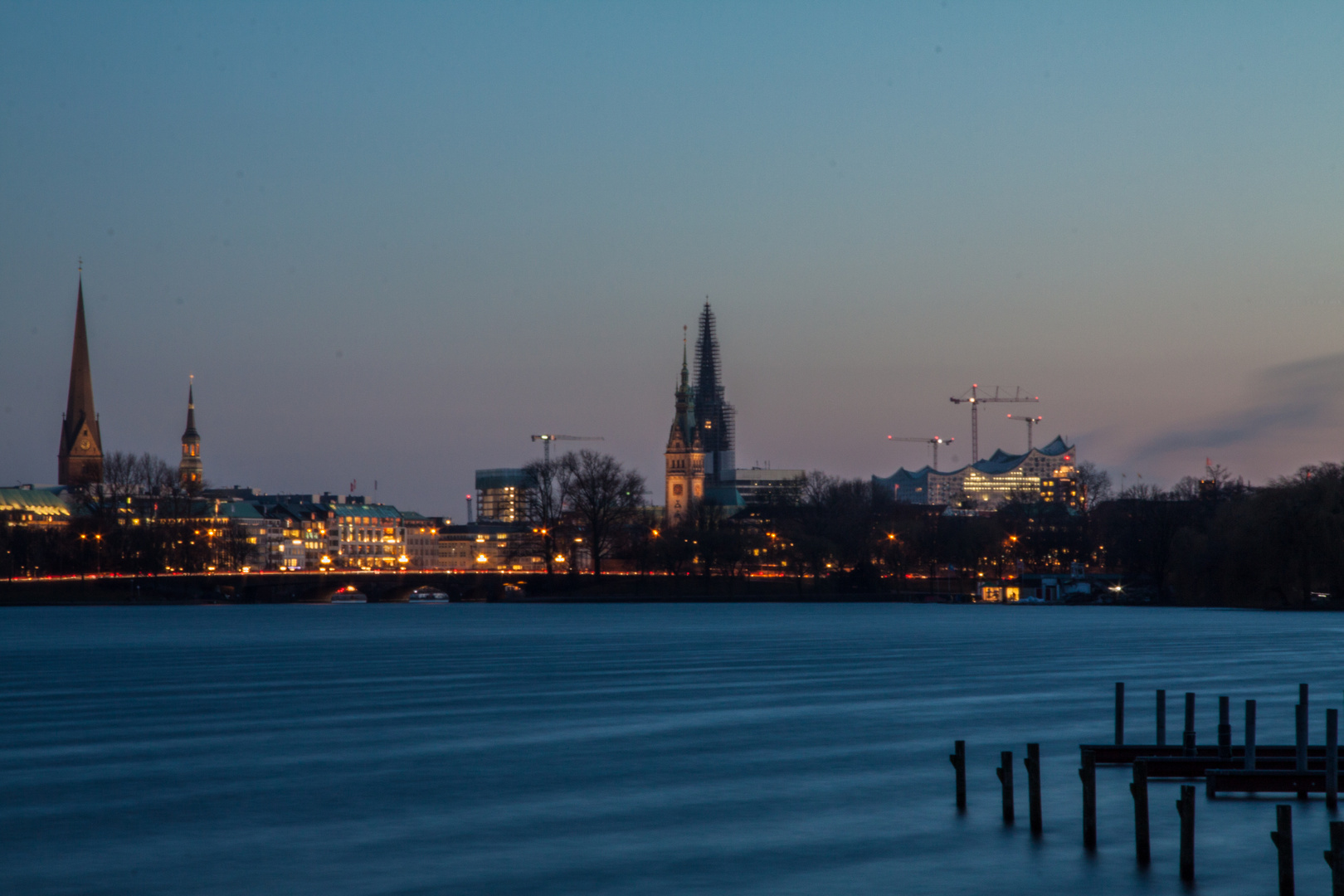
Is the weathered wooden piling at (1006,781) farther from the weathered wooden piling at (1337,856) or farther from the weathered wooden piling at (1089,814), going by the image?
the weathered wooden piling at (1337,856)

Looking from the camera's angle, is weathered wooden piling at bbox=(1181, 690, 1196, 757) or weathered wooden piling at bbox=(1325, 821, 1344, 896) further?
weathered wooden piling at bbox=(1181, 690, 1196, 757)

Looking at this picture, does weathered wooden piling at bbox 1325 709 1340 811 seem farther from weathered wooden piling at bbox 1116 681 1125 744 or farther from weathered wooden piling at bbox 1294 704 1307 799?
weathered wooden piling at bbox 1116 681 1125 744

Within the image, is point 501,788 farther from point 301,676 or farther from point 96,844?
point 301,676

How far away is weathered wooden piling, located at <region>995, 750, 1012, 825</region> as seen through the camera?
21.5m

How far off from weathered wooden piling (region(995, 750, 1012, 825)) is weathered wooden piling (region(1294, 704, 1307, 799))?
3631 mm

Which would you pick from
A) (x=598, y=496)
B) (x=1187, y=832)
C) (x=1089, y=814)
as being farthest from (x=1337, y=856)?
(x=598, y=496)

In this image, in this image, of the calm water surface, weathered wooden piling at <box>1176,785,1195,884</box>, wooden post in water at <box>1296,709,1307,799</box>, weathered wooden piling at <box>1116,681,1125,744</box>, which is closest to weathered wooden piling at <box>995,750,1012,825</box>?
the calm water surface

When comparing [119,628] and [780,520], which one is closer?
[119,628]

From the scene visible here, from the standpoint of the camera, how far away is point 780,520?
190m

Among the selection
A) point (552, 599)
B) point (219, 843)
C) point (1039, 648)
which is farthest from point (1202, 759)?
point (552, 599)

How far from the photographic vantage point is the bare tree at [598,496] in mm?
156000

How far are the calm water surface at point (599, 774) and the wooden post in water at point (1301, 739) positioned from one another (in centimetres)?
67

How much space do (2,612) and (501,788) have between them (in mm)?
117179

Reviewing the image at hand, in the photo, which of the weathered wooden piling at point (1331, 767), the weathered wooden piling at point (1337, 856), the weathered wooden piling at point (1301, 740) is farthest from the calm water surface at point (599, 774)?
the weathered wooden piling at point (1337, 856)
